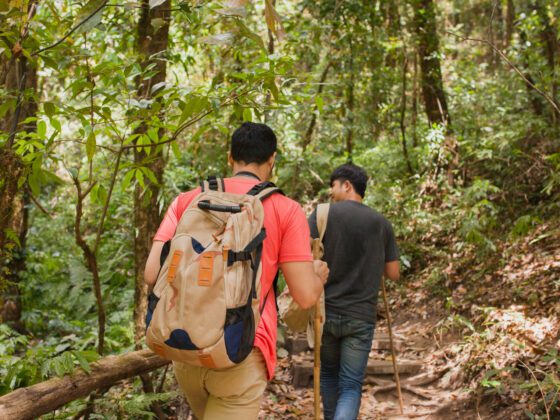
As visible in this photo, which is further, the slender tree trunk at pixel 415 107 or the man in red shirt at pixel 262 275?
the slender tree trunk at pixel 415 107

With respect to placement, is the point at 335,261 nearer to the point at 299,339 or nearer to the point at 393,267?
the point at 393,267

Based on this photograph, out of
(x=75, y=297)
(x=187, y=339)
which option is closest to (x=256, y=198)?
(x=187, y=339)

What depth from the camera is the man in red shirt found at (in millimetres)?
2566

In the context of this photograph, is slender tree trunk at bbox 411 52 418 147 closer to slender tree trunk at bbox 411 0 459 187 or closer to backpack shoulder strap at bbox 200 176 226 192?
slender tree trunk at bbox 411 0 459 187

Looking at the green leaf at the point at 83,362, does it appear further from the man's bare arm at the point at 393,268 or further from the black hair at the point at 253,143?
the man's bare arm at the point at 393,268

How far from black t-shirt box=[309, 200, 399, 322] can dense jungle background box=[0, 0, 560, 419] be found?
1.03m

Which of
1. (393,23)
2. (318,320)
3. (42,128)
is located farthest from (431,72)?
(42,128)

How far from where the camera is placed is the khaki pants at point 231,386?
2.54 m

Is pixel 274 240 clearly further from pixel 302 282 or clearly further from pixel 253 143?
pixel 253 143

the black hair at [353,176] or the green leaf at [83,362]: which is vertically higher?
the black hair at [353,176]

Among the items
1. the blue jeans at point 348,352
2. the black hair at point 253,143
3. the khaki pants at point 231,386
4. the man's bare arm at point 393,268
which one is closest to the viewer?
the khaki pants at point 231,386

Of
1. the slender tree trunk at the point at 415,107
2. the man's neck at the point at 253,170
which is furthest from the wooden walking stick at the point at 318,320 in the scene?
the slender tree trunk at the point at 415,107

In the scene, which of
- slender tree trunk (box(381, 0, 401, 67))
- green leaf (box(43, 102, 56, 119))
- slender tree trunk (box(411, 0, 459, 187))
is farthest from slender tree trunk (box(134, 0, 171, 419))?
slender tree trunk (box(381, 0, 401, 67))

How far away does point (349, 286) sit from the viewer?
175 inches
